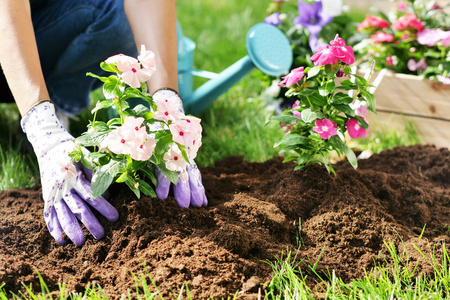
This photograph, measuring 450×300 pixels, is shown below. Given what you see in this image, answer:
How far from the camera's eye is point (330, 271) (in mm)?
1354

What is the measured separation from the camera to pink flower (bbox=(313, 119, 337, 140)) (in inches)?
58.2

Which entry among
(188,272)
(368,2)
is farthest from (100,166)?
(368,2)

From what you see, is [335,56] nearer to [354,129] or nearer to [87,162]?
[354,129]

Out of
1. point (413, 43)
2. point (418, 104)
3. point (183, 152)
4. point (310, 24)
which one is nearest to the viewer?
point (183, 152)

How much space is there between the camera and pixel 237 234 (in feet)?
4.40

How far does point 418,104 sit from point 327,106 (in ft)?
3.09

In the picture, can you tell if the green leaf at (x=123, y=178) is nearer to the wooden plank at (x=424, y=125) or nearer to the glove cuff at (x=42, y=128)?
the glove cuff at (x=42, y=128)

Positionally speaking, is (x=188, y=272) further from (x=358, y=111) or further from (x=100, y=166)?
(x=358, y=111)

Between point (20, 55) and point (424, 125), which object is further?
point (424, 125)

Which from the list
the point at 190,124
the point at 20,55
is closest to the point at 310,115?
the point at 190,124

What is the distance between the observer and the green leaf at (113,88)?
1286 mm

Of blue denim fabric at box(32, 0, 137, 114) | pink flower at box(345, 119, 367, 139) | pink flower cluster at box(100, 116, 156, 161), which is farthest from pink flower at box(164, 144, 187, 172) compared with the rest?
blue denim fabric at box(32, 0, 137, 114)

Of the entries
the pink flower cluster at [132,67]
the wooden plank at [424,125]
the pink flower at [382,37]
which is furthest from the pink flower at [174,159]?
the pink flower at [382,37]

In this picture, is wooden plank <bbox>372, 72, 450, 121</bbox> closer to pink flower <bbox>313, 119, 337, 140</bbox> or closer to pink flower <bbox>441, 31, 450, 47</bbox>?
pink flower <bbox>441, 31, 450, 47</bbox>
